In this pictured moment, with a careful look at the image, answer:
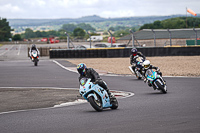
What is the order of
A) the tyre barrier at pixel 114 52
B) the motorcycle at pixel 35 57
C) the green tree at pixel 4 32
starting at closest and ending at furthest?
the motorcycle at pixel 35 57 → the tyre barrier at pixel 114 52 → the green tree at pixel 4 32

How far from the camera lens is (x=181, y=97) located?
13281 millimetres

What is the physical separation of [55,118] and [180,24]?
120624mm

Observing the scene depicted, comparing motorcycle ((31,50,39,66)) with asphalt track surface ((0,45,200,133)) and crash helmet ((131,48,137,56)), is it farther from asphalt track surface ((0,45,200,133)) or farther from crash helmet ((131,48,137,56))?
asphalt track surface ((0,45,200,133))

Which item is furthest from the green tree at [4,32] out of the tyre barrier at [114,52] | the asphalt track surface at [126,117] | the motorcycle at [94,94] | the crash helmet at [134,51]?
the motorcycle at [94,94]

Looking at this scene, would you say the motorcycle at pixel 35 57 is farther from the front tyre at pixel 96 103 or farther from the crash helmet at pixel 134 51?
the front tyre at pixel 96 103

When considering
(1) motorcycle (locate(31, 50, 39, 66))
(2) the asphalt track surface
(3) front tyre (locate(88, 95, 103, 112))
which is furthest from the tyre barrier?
(3) front tyre (locate(88, 95, 103, 112))

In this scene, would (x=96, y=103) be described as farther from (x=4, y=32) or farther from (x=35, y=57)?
(x=4, y=32)

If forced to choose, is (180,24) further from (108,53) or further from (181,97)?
(181,97)

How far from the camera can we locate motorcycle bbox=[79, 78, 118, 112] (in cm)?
1064

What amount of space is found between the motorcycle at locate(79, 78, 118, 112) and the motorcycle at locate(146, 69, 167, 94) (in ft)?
12.7

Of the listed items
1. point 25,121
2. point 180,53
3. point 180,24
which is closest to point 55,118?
point 25,121

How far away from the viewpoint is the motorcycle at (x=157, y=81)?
47.5 feet

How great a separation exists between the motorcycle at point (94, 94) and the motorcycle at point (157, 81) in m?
3.88

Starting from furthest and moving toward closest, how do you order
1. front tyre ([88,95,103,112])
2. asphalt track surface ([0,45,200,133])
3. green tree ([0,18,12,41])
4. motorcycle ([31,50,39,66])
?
green tree ([0,18,12,41]) < motorcycle ([31,50,39,66]) < front tyre ([88,95,103,112]) < asphalt track surface ([0,45,200,133])
